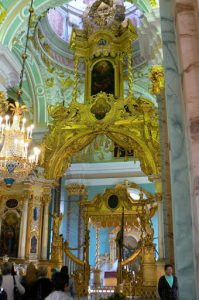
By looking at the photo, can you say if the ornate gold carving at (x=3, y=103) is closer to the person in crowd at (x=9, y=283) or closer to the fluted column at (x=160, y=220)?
the fluted column at (x=160, y=220)

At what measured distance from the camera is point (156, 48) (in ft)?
30.2

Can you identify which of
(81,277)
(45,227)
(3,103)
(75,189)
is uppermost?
(3,103)

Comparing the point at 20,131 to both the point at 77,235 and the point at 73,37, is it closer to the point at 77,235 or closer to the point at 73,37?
the point at 73,37

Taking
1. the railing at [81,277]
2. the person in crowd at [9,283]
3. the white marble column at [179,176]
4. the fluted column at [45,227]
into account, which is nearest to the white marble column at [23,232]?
the fluted column at [45,227]

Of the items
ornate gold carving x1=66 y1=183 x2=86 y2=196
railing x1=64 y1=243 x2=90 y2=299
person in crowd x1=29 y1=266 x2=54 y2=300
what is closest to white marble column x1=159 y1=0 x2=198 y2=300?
person in crowd x1=29 y1=266 x2=54 y2=300

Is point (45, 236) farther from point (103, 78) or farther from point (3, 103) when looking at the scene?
point (103, 78)

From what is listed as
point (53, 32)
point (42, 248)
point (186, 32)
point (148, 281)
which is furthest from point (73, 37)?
point (186, 32)

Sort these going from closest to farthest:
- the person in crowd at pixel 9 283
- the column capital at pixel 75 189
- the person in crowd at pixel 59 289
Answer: the person in crowd at pixel 59 289 < the person in crowd at pixel 9 283 < the column capital at pixel 75 189

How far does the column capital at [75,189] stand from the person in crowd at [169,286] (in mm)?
12313

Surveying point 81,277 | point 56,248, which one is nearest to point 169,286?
point 81,277

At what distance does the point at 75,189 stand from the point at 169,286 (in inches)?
496

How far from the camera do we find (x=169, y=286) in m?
4.68

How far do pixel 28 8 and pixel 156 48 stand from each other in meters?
3.89

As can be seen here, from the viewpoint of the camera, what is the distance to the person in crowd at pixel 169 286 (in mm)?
4629
